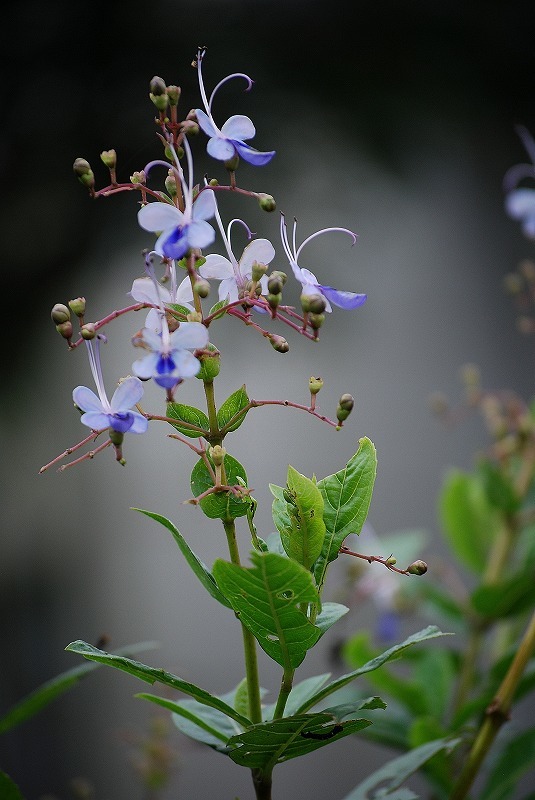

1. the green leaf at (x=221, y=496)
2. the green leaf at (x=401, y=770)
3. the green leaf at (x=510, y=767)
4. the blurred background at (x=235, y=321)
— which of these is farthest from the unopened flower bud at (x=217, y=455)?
the blurred background at (x=235, y=321)

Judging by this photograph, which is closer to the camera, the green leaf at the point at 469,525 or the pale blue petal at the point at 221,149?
the pale blue petal at the point at 221,149

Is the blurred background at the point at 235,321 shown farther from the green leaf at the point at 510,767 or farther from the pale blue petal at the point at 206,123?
the pale blue petal at the point at 206,123

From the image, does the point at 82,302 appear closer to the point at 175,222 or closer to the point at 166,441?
the point at 175,222

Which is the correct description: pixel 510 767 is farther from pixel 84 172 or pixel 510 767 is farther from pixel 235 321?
pixel 235 321

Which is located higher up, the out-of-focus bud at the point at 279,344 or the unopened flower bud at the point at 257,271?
the unopened flower bud at the point at 257,271

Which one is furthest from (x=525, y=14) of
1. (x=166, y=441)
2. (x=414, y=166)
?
(x=166, y=441)

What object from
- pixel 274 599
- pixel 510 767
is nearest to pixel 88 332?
pixel 274 599

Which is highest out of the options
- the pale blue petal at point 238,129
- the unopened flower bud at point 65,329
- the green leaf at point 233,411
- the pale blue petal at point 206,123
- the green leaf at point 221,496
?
the pale blue petal at point 206,123
